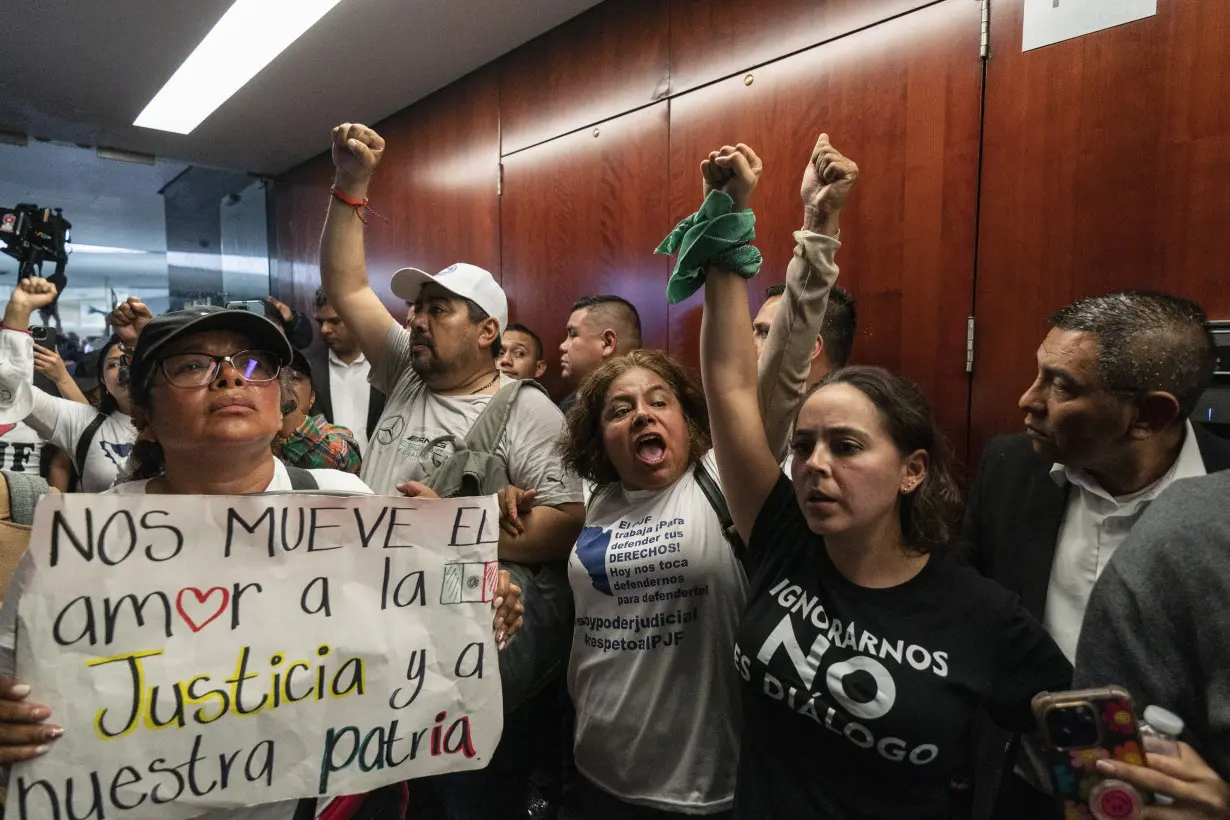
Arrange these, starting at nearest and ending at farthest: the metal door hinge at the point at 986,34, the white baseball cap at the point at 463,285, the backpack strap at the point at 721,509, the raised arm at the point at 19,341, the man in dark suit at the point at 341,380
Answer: the backpack strap at the point at 721,509 → the metal door hinge at the point at 986,34 → the raised arm at the point at 19,341 → the white baseball cap at the point at 463,285 → the man in dark suit at the point at 341,380

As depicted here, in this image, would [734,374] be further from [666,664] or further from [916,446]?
[666,664]

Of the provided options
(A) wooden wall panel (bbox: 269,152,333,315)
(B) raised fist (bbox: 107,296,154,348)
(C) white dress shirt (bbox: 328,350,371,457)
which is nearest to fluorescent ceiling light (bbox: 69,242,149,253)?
(A) wooden wall panel (bbox: 269,152,333,315)

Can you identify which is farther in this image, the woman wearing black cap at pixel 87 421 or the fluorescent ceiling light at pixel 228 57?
the fluorescent ceiling light at pixel 228 57

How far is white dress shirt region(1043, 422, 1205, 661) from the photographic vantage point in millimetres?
1234

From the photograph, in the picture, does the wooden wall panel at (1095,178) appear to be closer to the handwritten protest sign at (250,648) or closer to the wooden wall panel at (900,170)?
the wooden wall panel at (900,170)

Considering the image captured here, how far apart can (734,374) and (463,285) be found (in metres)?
1.08

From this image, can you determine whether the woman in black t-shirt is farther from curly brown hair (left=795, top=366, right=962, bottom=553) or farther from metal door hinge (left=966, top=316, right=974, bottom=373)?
metal door hinge (left=966, top=316, right=974, bottom=373)

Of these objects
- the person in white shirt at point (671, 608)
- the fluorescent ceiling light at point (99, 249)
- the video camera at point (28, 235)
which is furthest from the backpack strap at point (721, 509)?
the fluorescent ceiling light at point (99, 249)

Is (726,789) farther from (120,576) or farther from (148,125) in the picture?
(148,125)

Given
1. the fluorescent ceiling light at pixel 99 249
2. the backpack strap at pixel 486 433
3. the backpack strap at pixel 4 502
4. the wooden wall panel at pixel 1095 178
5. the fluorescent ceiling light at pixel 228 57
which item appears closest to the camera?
the backpack strap at pixel 4 502

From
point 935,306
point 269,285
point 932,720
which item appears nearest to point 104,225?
point 269,285

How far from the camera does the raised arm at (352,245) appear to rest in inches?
64.4

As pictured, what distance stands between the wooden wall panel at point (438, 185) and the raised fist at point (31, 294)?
1807 mm

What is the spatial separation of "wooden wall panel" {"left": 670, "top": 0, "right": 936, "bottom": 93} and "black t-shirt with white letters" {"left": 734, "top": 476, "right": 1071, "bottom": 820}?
5.50 feet
